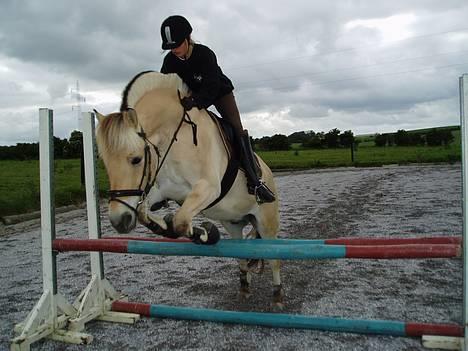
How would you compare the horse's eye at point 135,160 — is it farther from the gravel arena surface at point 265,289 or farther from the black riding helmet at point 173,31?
the gravel arena surface at point 265,289

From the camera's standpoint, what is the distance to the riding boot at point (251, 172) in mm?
4023

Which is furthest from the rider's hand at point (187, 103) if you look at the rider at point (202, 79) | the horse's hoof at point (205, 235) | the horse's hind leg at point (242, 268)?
the horse's hind leg at point (242, 268)

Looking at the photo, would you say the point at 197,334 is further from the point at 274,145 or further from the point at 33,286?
the point at 274,145

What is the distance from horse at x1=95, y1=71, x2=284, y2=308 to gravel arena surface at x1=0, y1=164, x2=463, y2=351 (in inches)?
44.3

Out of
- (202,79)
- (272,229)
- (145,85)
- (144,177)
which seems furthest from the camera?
(272,229)

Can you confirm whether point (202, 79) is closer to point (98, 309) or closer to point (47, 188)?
point (47, 188)

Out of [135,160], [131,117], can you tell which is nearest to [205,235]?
[135,160]

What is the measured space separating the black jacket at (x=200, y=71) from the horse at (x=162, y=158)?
0.13m

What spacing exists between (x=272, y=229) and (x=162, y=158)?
194cm

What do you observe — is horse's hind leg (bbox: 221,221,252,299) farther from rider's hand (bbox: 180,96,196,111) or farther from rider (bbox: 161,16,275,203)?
rider's hand (bbox: 180,96,196,111)

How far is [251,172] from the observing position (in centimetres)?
403

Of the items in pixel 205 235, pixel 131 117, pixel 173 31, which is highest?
pixel 173 31

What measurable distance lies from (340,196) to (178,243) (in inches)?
445

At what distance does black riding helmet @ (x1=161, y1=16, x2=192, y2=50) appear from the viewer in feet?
11.4
